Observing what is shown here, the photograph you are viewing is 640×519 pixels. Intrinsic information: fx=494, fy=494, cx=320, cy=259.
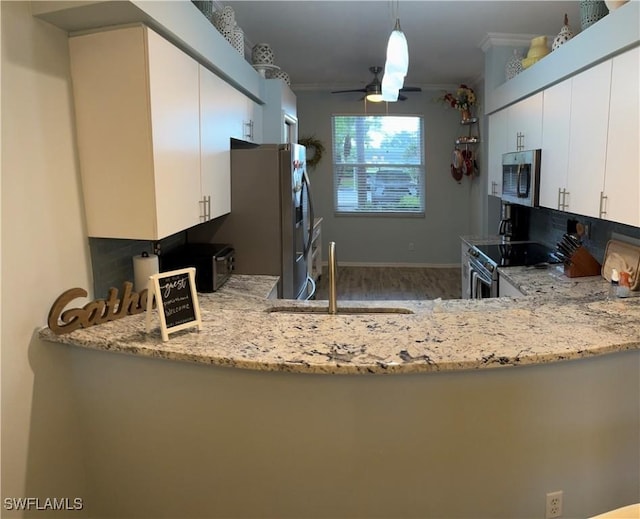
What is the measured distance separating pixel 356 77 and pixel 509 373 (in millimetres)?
5457

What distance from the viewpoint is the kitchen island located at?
145 centimetres

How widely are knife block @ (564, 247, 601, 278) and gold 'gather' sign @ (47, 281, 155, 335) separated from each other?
93.9 inches

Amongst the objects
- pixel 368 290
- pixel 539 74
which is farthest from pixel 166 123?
pixel 368 290

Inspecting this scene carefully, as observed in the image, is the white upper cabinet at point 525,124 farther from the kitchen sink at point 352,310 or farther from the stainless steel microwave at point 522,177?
the kitchen sink at point 352,310

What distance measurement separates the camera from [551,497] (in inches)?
60.6

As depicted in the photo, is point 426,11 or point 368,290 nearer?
point 426,11

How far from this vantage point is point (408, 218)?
7.23 m

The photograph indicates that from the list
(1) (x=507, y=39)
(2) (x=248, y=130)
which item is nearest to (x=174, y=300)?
(2) (x=248, y=130)

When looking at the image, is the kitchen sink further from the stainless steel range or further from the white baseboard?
the white baseboard

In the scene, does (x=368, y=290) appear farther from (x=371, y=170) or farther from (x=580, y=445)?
(x=580, y=445)

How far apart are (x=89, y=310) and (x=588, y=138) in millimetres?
2474

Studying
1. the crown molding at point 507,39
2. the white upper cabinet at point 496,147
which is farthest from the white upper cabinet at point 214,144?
the crown molding at point 507,39

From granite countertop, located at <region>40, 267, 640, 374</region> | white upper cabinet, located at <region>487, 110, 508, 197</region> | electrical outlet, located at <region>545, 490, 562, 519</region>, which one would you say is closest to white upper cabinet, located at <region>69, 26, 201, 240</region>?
granite countertop, located at <region>40, 267, 640, 374</region>

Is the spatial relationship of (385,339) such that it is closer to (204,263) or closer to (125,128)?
(125,128)
